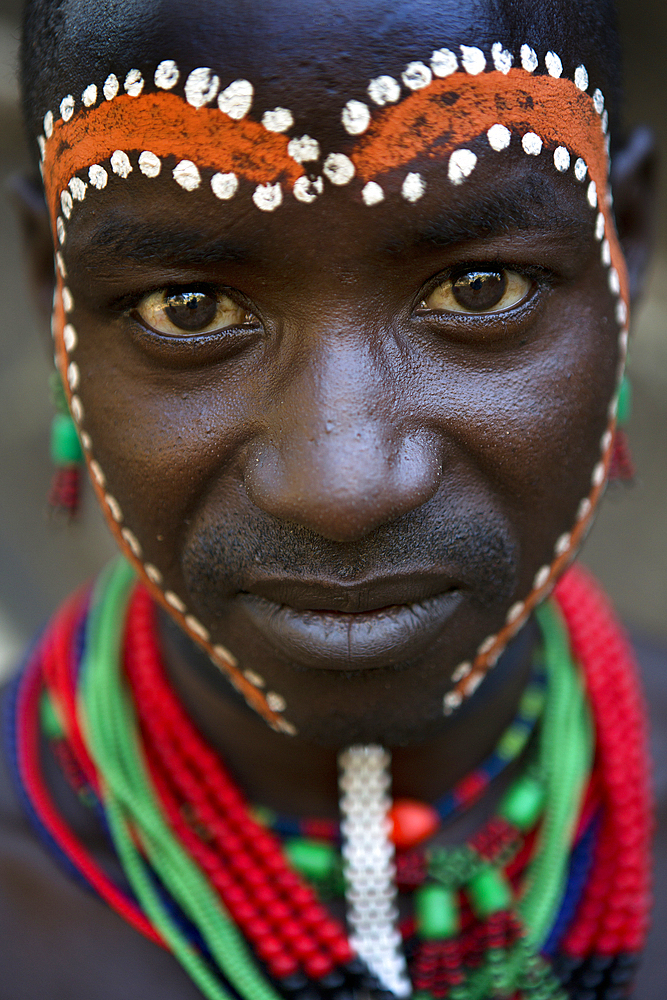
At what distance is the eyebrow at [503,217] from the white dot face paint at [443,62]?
167mm

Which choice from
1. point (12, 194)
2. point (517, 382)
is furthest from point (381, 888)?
point (12, 194)

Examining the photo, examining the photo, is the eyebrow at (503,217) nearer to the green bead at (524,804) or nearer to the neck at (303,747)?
the neck at (303,747)

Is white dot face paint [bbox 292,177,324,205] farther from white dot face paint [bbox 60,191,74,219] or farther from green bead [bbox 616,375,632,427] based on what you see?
green bead [bbox 616,375,632,427]

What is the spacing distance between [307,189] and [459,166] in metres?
A: 0.20

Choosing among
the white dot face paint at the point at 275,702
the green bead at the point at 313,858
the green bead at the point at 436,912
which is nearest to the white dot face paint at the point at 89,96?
the white dot face paint at the point at 275,702

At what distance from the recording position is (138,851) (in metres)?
1.81

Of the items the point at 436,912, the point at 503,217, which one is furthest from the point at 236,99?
the point at 436,912

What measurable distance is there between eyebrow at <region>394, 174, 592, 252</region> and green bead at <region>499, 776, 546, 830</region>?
106 centimetres

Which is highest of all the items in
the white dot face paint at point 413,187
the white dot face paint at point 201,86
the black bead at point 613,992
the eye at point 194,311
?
the white dot face paint at point 201,86

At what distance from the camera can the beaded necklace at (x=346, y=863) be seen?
168 centimetres

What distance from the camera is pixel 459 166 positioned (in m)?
1.27

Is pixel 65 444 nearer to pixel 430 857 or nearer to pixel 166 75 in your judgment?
pixel 166 75

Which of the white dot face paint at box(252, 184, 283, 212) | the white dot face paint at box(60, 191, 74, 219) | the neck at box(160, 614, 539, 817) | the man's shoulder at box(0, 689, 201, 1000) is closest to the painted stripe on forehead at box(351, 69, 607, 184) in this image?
the white dot face paint at box(252, 184, 283, 212)

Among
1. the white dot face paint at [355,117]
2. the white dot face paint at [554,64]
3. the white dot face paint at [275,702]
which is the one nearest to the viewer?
the white dot face paint at [355,117]
